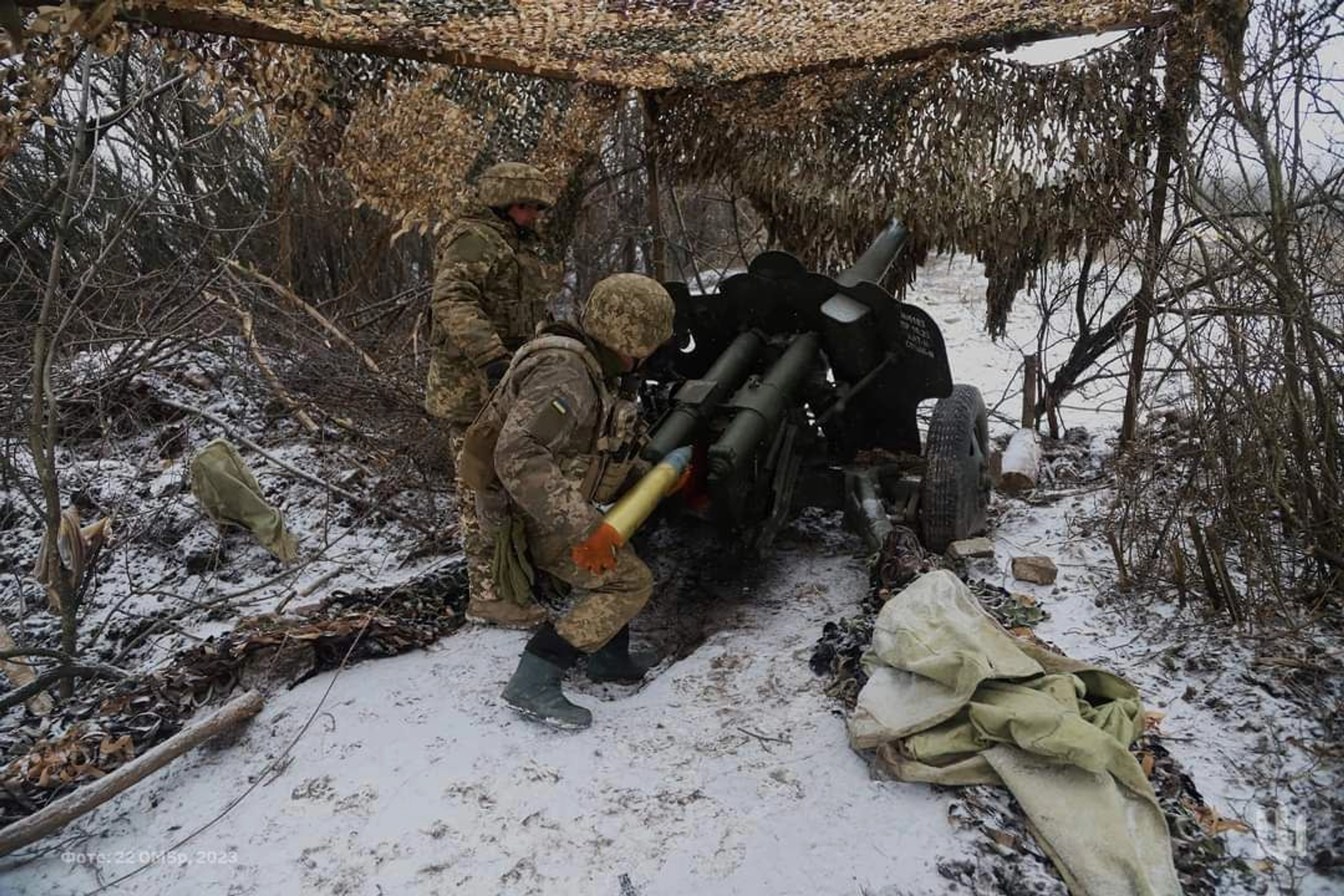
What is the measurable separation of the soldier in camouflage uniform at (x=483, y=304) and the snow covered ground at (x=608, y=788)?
0.48 m

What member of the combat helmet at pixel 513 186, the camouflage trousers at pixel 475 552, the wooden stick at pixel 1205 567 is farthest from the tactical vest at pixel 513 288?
the wooden stick at pixel 1205 567

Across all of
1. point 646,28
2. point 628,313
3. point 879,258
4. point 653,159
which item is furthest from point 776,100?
point 628,313

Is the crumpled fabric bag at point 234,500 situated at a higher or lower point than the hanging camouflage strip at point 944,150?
lower

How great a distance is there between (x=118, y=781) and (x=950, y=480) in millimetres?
3406

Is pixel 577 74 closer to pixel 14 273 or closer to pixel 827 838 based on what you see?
pixel 827 838

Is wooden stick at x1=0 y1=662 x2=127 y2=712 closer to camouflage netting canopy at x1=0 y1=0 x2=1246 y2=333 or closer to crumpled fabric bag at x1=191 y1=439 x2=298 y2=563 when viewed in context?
crumpled fabric bag at x1=191 y1=439 x2=298 y2=563

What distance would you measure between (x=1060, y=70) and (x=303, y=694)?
4897mm

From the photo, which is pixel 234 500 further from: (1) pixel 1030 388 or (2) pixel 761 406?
(1) pixel 1030 388

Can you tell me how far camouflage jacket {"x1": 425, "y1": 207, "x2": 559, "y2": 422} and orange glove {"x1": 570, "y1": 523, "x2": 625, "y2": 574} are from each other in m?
1.25

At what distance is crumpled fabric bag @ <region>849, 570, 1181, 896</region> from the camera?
2268 millimetres

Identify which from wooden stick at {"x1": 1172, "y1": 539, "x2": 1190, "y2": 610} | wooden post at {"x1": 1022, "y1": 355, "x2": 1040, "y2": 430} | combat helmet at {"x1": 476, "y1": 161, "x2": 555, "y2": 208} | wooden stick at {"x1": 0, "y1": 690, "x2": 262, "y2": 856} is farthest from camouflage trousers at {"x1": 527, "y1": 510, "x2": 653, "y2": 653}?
wooden post at {"x1": 1022, "y1": 355, "x2": 1040, "y2": 430}

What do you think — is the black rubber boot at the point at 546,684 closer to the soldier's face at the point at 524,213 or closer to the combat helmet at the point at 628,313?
the combat helmet at the point at 628,313

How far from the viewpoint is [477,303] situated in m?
3.94

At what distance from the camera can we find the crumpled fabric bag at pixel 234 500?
191 inches
